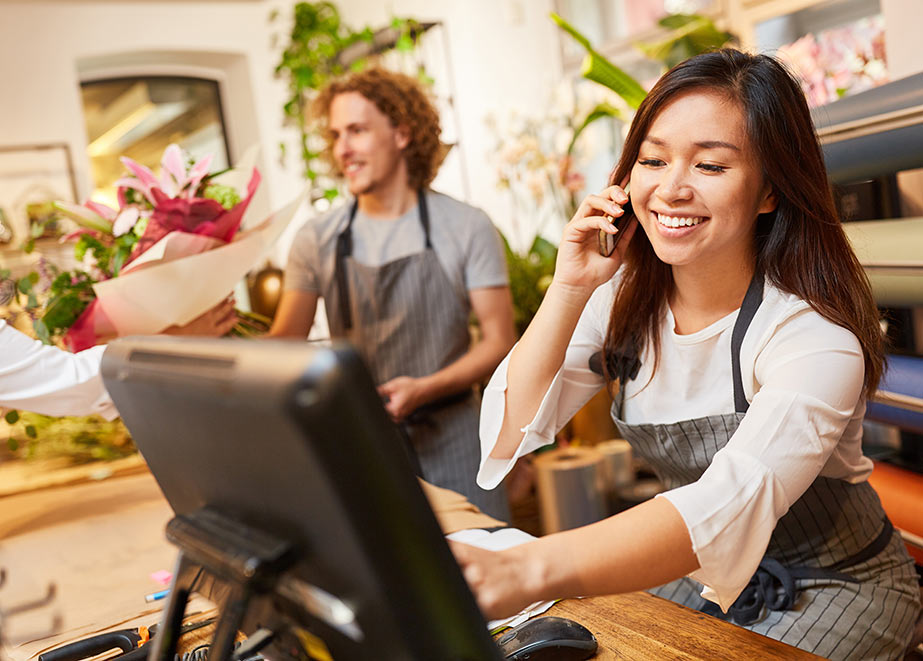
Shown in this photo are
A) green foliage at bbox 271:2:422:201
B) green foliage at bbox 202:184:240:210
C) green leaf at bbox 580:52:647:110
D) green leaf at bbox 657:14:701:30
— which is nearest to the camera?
green foliage at bbox 202:184:240:210

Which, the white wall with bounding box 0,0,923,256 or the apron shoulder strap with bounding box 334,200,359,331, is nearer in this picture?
the apron shoulder strap with bounding box 334,200,359,331

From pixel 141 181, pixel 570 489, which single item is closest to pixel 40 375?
pixel 141 181

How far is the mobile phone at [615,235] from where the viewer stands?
1421mm

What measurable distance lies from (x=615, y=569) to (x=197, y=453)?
1.31ft

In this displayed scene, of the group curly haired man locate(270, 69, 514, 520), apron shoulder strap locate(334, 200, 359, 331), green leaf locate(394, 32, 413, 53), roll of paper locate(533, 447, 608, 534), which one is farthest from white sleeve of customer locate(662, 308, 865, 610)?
green leaf locate(394, 32, 413, 53)

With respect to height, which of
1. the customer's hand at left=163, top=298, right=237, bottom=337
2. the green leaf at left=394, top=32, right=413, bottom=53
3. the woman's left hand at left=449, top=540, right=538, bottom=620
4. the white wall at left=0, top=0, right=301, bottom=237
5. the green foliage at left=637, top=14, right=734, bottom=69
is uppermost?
the white wall at left=0, top=0, right=301, bottom=237

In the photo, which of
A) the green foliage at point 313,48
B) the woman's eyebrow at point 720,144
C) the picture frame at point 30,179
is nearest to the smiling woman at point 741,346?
the woman's eyebrow at point 720,144

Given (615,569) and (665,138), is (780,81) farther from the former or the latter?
(615,569)

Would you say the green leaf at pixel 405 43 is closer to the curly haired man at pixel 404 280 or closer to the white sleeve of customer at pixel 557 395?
the curly haired man at pixel 404 280

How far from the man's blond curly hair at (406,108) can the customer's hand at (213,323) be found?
78 cm

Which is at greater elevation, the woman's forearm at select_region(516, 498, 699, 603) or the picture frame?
the picture frame

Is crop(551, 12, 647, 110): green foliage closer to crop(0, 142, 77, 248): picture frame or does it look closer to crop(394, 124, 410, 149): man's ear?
crop(394, 124, 410, 149): man's ear

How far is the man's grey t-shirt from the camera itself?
2398 mm

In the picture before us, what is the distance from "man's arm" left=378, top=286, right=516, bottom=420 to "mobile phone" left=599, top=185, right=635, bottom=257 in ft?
2.89
